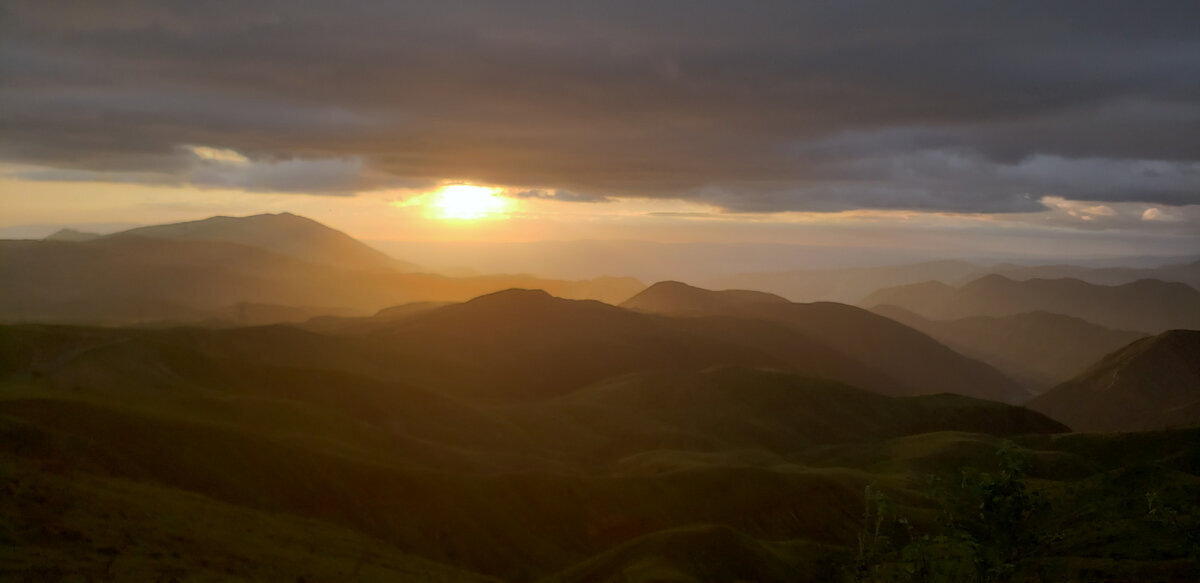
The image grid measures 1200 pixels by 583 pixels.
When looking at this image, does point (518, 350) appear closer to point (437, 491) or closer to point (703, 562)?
point (437, 491)

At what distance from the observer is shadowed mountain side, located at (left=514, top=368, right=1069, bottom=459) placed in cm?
11275

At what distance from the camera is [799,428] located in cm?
13400

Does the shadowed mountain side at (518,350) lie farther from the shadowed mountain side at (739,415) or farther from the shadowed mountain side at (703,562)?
the shadowed mountain side at (703,562)

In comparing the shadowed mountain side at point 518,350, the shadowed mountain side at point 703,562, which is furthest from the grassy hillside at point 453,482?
the shadowed mountain side at point 518,350

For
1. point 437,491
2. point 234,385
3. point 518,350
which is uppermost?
point 234,385

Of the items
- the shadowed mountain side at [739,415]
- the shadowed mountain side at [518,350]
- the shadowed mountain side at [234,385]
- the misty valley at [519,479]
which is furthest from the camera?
the shadowed mountain side at [518,350]

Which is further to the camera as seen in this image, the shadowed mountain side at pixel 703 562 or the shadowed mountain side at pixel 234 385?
the shadowed mountain side at pixel 234 385

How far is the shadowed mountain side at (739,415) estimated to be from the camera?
11275 cm

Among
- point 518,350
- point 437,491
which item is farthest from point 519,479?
point 518,350

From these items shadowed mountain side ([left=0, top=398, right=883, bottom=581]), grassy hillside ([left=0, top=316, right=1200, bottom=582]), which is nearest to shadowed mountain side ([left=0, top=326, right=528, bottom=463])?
grassy hillside ([left=0, top=316, right=1200, bottom=582])

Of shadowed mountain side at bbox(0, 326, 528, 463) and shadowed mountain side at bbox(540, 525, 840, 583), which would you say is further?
shadowed mountain side at bbox(0, 326, 528, 463)

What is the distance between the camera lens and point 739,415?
132375mm

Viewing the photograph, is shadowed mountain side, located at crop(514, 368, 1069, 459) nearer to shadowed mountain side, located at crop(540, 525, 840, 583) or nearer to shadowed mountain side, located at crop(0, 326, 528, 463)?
shadowed mountain side, located at crop(0, 326, 528, 463)

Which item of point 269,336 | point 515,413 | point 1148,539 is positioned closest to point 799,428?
point 515,413
